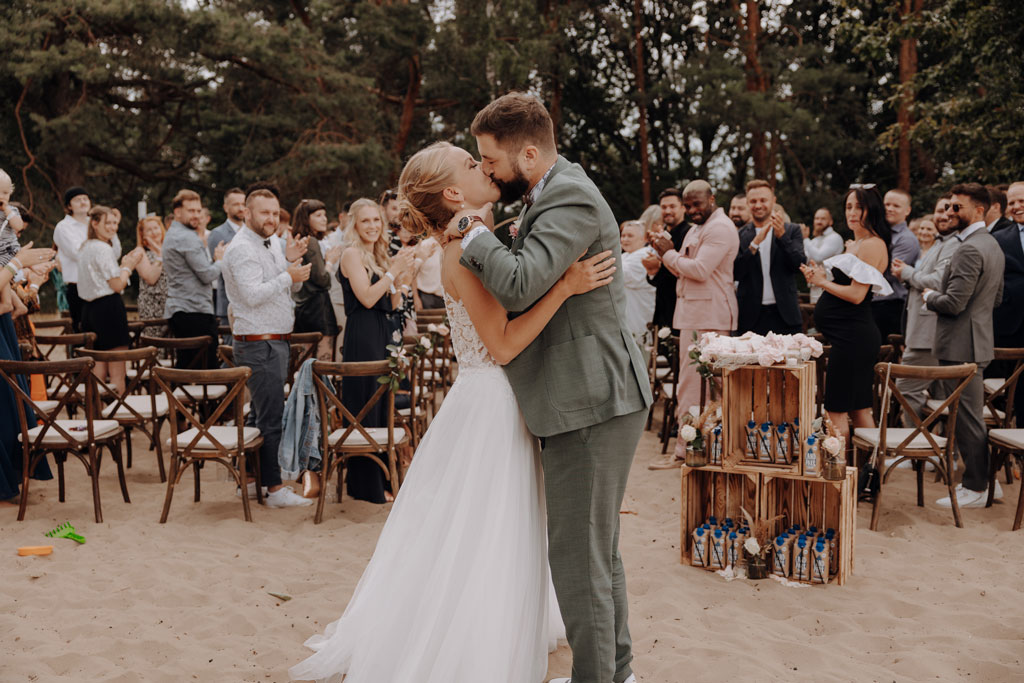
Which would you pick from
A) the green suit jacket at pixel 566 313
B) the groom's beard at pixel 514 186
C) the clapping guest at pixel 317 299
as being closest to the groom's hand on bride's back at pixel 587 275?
the green suit jacket at pixel 566 313

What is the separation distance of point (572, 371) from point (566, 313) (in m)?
0.17

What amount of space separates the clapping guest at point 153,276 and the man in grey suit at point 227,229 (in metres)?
Result: 0.49

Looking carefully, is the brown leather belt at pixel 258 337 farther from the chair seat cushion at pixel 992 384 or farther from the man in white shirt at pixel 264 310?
the chair seat cushion at pixel 992 384

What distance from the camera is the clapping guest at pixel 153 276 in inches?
317

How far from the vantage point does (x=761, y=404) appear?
4301 mm

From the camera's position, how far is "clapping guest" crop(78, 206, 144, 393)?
7.04 metres

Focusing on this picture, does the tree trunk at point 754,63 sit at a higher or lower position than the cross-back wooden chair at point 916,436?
higher

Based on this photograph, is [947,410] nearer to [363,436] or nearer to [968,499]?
[968,499]

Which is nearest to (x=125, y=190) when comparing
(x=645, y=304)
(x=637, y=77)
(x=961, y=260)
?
(x=637, y=77)

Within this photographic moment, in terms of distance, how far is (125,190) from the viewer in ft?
55.8

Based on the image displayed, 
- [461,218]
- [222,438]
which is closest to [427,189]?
[461,218]

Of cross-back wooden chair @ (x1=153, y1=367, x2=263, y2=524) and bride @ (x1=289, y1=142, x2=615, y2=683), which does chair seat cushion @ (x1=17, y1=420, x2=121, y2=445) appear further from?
bride @ (x1=289, y1=142, x2=615, y2=683)

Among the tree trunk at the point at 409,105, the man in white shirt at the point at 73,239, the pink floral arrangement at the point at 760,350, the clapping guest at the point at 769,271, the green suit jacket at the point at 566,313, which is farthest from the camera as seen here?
the tree trunk at the point at 409,105

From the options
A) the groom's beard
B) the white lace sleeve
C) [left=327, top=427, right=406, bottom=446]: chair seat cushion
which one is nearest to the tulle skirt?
the groom's beard
